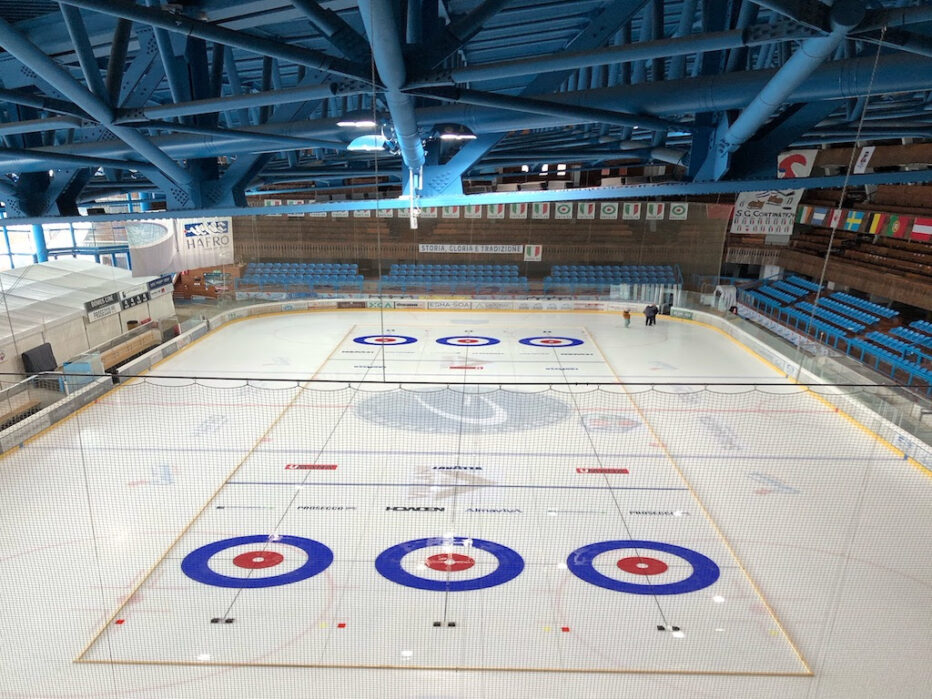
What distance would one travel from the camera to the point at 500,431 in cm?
1142

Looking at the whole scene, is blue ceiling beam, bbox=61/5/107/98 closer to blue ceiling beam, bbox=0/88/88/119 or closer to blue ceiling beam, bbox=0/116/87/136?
blue ceiling beam, bbox=0/88/88/119

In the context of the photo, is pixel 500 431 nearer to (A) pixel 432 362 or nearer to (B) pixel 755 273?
(A) pixel 432 362

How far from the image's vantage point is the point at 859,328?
1842 cm

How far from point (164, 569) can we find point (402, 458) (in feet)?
13.3

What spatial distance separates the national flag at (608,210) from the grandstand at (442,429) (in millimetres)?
10398

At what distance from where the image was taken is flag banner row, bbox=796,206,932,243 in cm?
1775

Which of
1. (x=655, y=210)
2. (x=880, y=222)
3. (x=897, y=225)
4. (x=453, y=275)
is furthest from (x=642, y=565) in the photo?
(x=655, y=210)

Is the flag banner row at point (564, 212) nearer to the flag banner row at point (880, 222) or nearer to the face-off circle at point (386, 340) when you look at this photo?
the flag banner row at point (880, 222)

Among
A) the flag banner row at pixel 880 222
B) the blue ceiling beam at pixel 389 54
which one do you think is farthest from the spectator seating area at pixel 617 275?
the blue ceiling beam at pixel 389 54

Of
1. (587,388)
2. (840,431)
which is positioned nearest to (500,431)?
(587,388)

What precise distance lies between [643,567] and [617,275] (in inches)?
827

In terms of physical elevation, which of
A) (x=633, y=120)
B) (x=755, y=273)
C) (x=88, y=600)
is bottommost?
(x=88, y=600)

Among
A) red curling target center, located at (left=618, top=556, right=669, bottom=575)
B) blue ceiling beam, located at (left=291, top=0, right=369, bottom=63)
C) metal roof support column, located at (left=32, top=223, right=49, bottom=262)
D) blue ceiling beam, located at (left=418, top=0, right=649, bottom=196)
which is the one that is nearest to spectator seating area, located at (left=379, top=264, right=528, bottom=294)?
blue ceiling beam, located at (left=418, top=0, right=649, bottom=196)

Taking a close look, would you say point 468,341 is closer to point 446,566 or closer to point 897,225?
point 446,566
